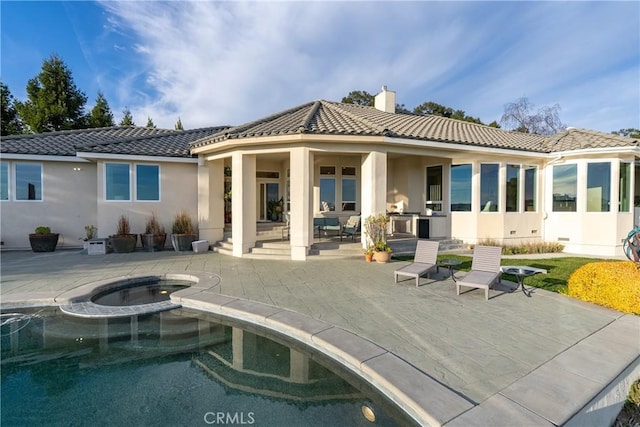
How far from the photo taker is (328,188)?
16891mm

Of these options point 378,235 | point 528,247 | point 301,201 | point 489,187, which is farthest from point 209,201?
point 528,247

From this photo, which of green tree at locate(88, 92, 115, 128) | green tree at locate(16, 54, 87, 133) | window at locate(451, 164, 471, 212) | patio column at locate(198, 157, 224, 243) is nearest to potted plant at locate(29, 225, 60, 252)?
patio column at locate(198, 157, 224, 243)

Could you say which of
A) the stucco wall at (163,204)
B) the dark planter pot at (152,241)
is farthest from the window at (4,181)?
the dark planter pot at (152,241)

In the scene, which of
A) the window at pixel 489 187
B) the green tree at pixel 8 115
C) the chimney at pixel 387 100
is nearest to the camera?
the window at pixel 489 187

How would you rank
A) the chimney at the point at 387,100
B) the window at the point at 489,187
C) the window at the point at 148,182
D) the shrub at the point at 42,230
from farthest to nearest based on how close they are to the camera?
the chimney at the point at 387,100 → the window at the point at 489,187 → the window at the point at 148,182 → the shrub at the point at 42,230

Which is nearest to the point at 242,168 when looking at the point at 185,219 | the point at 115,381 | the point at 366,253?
the point at 185,219

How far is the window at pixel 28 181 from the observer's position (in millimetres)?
13305

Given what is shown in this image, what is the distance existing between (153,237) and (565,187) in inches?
760

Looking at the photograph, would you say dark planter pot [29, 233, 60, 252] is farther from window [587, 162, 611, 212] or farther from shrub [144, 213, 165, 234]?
window [587, 162, 611, 212]

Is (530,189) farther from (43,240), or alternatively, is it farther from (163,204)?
(43,240)

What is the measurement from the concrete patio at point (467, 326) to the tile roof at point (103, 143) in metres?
5.59

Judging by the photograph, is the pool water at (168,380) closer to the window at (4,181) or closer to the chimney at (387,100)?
the window at (4,181)

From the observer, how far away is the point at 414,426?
3.10 m

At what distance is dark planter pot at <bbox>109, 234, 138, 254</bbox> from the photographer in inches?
495
